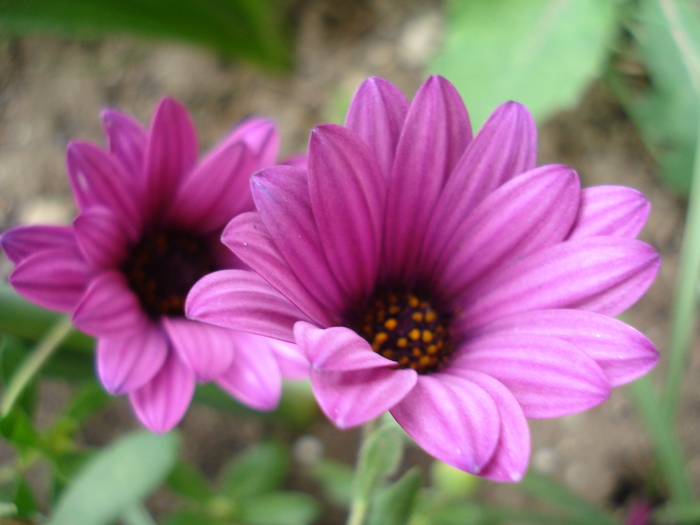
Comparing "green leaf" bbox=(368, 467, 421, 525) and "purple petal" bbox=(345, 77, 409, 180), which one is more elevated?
"purple petal" bbox=(345, 77, 409, 180)

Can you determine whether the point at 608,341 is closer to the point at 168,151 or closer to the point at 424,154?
the point at 424,154

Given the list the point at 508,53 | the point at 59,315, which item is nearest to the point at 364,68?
the point at 508,53

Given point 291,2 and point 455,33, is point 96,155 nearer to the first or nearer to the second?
point 455,33

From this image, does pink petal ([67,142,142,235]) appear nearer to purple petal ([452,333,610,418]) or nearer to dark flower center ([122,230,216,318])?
dark flower center ([122,230,216,318])

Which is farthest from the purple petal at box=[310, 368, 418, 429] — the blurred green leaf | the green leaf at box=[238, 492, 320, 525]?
the blurred green leaf

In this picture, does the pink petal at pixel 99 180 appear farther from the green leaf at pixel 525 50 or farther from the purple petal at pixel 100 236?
the green leaf at pixel 525 50

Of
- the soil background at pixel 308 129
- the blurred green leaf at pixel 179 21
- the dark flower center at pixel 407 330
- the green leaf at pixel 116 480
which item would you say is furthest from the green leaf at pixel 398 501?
the blurred green leaf at pixel 179 21

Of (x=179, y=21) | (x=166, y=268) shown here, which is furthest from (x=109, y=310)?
(x=179, y=21)
